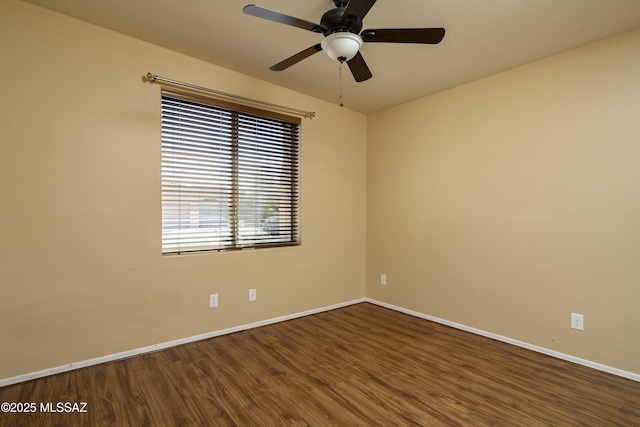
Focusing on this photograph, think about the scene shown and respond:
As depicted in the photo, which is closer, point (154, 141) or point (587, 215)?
point (587, 215)

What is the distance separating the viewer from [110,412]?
1.80 m

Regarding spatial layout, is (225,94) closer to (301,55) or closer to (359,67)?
(301,55)

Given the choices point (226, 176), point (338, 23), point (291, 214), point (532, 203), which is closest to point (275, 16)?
point (338, 23)

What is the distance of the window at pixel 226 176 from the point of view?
8.86 ft

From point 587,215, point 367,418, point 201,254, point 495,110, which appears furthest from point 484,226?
point 201,254

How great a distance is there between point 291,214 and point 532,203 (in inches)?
90.2

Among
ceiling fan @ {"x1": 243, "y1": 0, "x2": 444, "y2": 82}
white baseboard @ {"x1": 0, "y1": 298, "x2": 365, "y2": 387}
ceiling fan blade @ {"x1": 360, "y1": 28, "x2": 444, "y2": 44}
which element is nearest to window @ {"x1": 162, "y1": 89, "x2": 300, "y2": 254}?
white baseboard @ {"x1": 0, "y1": 298, "x2": 365, "y2": 387}

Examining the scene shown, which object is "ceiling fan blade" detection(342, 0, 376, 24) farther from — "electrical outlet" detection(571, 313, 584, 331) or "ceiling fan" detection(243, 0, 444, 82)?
"electrical outlet" detection(571, 313, 584, 331)

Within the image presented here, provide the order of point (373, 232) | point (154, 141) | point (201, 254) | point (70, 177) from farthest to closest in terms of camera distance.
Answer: point (373, 232), point (201, 254), point (154, 141), point (70, 177)

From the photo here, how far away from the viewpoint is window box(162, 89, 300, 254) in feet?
8.86

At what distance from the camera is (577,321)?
246cm

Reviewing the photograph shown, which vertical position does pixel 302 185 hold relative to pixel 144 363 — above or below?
above

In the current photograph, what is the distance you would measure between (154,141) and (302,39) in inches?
56.8

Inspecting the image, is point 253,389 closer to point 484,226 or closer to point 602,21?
point 484,226
